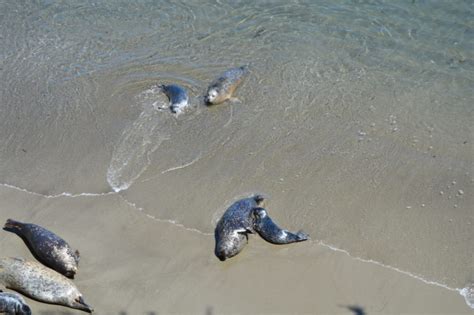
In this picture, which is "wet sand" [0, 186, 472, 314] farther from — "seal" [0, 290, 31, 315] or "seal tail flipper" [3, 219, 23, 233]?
"seal" [0, 290, 31, 315]

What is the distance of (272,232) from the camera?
6.67 meters

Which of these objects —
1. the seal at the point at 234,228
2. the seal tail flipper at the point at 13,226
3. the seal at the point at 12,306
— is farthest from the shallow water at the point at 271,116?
the seal at the point at 12,306

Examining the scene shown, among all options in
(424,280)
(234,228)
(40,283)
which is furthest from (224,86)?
(424,280)

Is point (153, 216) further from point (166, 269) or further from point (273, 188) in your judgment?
point (273, 188)

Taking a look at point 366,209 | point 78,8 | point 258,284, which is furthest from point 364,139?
point 78,8

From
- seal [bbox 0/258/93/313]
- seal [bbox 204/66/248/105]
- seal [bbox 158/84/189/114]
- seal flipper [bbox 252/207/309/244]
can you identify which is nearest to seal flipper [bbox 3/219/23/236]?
seal [bbox 0/258/93/313]

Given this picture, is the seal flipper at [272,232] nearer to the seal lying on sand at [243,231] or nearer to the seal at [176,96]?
the seal lying on sand at [243,231]

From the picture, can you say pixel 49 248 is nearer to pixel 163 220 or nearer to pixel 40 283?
pixel 40 283

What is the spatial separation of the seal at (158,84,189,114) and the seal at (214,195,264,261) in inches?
93.2

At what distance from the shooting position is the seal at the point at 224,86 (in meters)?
9.04

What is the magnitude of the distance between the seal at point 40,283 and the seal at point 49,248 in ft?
0.34

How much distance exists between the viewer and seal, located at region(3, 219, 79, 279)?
639 cm

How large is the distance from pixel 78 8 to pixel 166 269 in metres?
7.45

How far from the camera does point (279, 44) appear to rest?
10.5m
